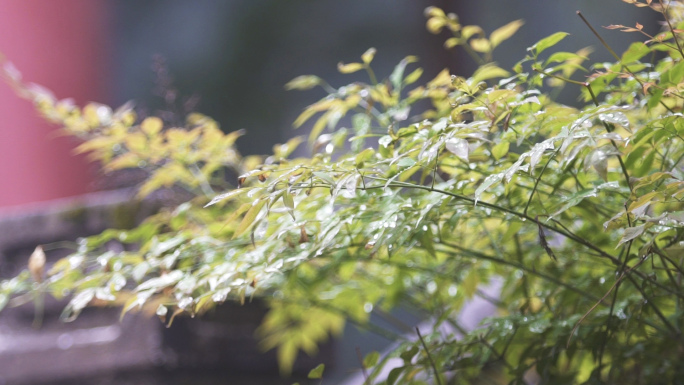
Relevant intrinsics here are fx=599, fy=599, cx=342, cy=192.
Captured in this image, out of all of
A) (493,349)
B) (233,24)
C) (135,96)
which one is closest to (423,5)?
(233,24)

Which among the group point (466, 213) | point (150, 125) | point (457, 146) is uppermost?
point (150, 125)

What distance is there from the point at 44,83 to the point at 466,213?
3.31m

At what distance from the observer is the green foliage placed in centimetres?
62

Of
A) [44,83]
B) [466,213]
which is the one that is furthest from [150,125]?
[44,83]

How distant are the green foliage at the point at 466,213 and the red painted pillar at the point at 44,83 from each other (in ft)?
8.09

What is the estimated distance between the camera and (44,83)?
3.45 m

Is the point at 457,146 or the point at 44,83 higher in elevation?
the point at 44,83

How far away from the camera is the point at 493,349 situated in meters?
0.76

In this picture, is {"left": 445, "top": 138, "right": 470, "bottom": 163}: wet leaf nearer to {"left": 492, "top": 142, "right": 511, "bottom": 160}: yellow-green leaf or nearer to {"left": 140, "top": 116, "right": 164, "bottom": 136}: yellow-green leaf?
{"left": 492, "top": 142, "right": 511, "bottom": 160}: yellow-green leaf

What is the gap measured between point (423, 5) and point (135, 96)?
1883 mm

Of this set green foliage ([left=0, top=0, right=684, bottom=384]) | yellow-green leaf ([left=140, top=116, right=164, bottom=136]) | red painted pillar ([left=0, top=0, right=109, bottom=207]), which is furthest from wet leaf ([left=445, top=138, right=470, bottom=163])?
red painted pillar ([left=0, top=0, right=109, bottom=207])

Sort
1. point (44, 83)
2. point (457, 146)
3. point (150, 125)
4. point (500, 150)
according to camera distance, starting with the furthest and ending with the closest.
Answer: point (44, 83)
point (150, 125)
point (500, 150)
point (457, 146)

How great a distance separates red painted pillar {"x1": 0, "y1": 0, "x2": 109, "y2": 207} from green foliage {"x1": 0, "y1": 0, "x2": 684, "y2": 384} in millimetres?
2467

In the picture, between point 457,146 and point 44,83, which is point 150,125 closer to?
point 457,146
